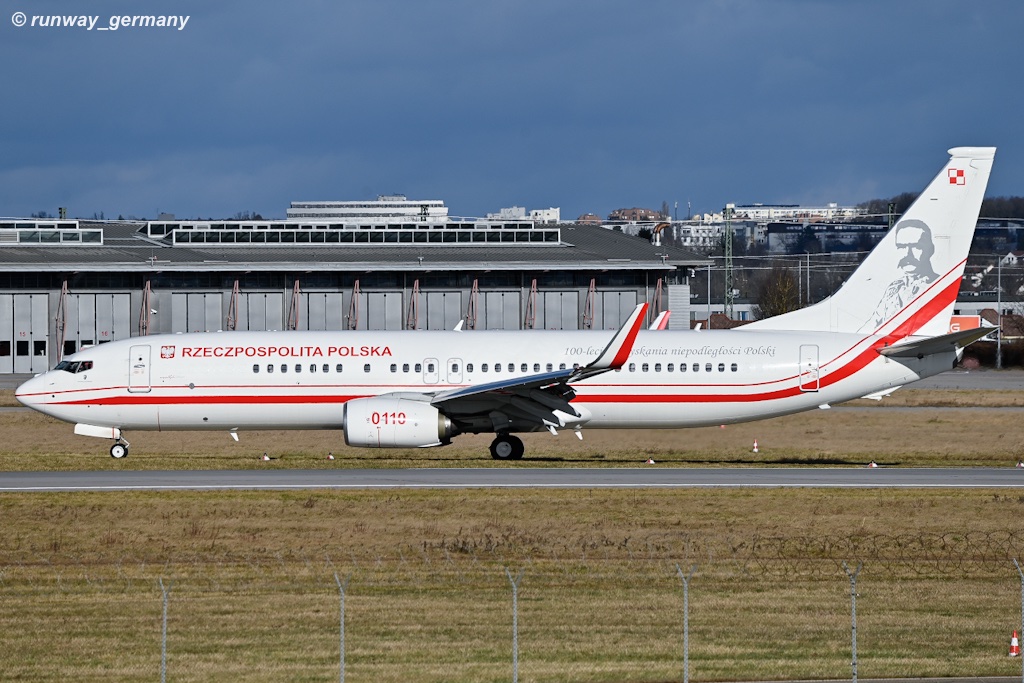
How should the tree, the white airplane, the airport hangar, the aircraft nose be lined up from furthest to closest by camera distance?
the tree → the airport hangar → the aircraft nose → the white airplane

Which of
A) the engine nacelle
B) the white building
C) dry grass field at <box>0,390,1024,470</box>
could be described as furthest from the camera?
the white building

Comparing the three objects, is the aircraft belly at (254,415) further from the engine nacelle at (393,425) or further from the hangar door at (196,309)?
the hangar door at (196,309)

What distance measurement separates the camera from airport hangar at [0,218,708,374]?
246ft

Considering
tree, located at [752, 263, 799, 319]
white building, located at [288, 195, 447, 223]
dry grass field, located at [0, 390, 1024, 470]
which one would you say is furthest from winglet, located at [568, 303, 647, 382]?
white building, located at [288, 195, 447, 223]

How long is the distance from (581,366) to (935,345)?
9.18 metres

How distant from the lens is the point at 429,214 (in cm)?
13338

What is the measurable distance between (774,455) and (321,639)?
24196mm

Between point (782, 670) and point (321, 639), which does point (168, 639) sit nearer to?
point (321, 639)

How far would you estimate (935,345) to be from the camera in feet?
117

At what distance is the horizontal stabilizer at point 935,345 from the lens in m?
34.8

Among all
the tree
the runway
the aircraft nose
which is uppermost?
the tree

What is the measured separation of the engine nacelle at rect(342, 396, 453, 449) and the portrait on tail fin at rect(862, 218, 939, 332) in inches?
481

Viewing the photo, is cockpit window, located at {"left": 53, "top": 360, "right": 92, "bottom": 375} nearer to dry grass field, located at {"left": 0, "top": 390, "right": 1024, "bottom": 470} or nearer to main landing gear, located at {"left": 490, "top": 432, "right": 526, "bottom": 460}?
dry grass field, located at {"left": 0, "top": 390, "right": 1024, "bottom": 470}

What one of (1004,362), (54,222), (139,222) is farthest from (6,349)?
(1004,362)
